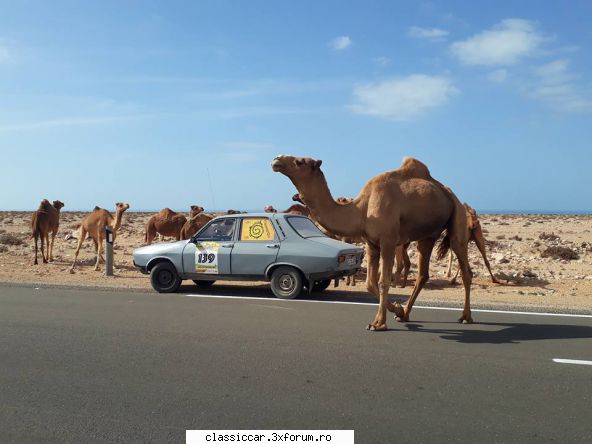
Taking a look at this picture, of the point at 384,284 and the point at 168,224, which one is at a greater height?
the point at 168,224

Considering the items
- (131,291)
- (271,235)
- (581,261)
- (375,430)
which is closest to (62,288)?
(131,291)

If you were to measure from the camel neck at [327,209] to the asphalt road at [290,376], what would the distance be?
1449 millimetres

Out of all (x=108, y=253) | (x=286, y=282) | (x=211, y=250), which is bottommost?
(x=286, y=282)

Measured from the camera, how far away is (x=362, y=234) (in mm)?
8555

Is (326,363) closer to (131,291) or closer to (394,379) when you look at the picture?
(394,379)

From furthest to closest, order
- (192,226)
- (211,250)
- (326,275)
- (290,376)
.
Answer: (192,226) < (211,250) < (326,275) < (290,376)

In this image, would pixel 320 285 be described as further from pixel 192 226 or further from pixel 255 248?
pixel 192 226

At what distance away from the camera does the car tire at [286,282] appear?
1138 cm

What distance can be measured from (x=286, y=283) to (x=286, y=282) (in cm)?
2

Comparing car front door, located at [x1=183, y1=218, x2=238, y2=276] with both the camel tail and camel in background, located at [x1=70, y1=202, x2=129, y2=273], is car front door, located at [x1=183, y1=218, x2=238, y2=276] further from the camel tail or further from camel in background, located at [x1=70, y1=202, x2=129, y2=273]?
camel in background, located at [x1=70, y1=202, x2=129, y2=273]

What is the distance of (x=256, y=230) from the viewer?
1220cm

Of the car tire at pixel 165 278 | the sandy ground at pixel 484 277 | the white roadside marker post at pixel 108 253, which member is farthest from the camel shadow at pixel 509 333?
the white roadside marker post at pixel 108 253

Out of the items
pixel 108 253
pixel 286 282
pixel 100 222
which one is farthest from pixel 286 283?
pixel 100 222

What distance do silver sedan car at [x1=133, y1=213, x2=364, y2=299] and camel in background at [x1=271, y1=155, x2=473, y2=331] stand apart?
268 cm
